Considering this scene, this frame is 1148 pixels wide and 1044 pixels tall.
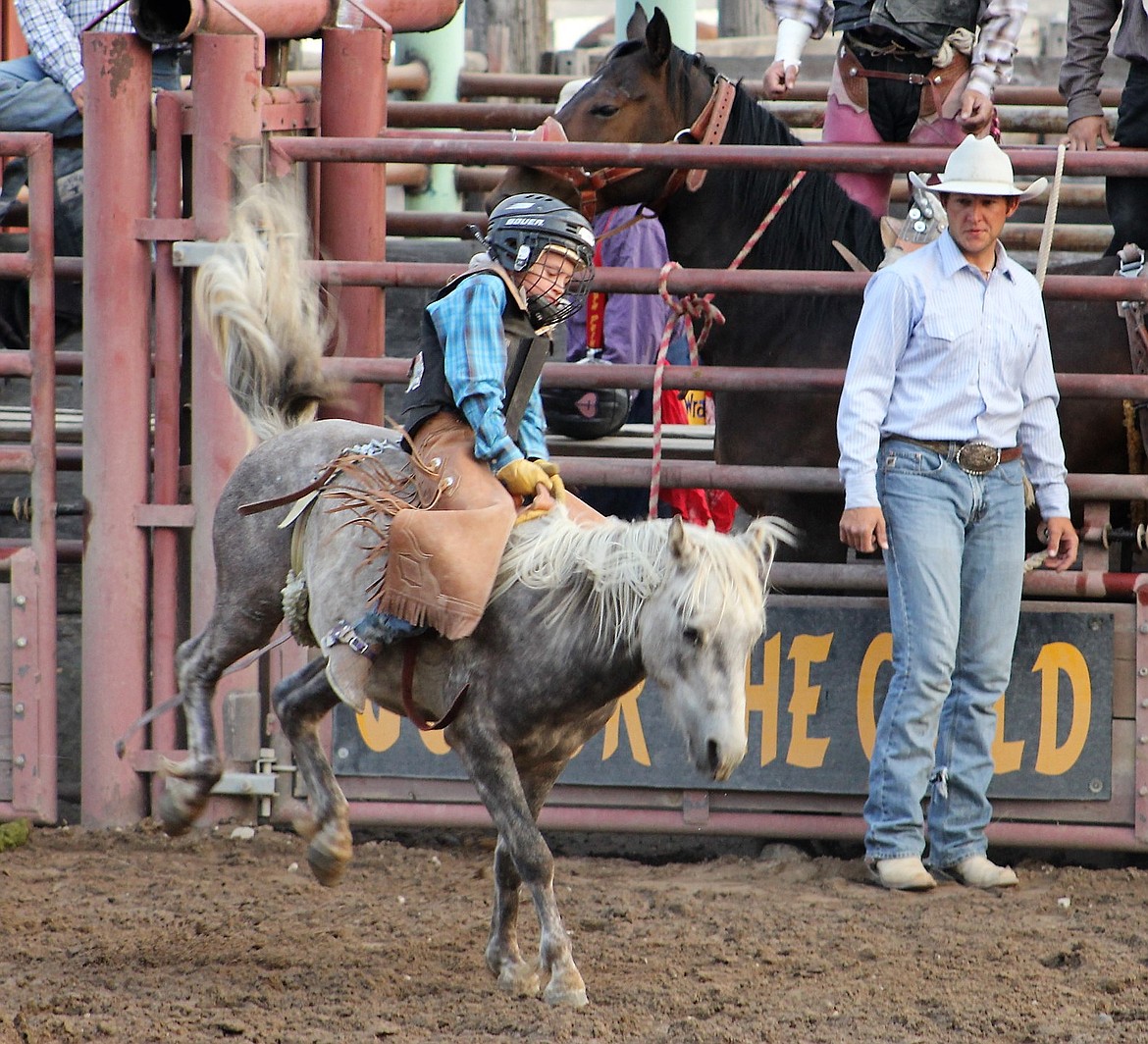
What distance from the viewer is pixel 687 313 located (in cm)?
520

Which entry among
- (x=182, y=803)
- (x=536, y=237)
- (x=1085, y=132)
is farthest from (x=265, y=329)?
(x=1085, y=132)

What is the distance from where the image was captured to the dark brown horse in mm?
5277

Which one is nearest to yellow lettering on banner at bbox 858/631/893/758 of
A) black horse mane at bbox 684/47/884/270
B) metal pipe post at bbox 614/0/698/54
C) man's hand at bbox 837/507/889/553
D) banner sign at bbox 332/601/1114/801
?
banner sign at bbox 332/601/1114/801

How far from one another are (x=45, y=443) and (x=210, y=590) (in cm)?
76

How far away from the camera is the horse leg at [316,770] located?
3898 mm

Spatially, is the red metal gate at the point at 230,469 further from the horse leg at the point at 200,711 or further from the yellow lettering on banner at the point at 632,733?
the horse leg at the point at 200,711

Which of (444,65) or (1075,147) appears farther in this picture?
(444,65)

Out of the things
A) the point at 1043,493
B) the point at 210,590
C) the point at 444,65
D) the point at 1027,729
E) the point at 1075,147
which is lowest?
the point at 1027,729

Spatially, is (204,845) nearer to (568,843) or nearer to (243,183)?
(568,843)

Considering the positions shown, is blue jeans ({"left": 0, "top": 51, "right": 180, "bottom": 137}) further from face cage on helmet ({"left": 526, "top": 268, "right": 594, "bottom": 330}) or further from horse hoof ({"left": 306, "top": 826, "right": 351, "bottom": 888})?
horse hoof ({"left": 306, "top": 826, "right": 351, "bottom": 888})

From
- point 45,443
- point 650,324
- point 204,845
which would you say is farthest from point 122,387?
point 650,324

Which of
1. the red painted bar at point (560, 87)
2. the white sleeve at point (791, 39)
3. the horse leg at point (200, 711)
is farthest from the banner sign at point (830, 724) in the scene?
the red painted bar at point (560, 87)

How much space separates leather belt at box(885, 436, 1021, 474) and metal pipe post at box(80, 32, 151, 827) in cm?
259

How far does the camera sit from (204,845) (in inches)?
202
